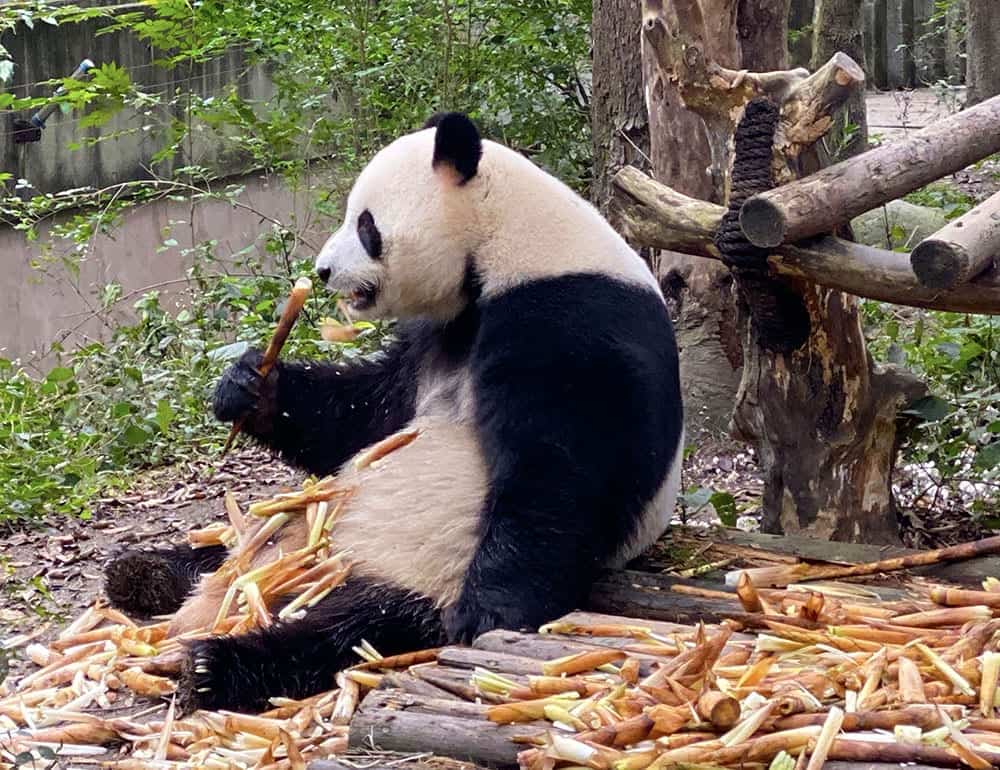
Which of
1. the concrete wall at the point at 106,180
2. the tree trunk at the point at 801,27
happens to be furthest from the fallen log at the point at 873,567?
the tree trunk at the point at 801,27

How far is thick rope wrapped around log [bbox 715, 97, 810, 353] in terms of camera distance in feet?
12.9

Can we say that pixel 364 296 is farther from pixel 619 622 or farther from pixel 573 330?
pixel 619 622

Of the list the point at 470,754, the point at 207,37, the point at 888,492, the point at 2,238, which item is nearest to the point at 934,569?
the point at 888,492

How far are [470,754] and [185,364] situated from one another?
5.00 meters

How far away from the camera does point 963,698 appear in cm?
267

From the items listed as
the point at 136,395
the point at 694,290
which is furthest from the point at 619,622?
the point at 136,395

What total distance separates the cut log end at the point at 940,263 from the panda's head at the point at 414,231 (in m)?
1.35

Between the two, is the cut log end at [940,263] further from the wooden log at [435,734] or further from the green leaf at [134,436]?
the green leaf at [134,436]

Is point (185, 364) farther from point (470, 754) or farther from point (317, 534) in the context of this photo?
point (470, 754)

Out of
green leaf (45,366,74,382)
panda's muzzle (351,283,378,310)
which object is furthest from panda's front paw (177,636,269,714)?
green leaf (45,366,74,382)

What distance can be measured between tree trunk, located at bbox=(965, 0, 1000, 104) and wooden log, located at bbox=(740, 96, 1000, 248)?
650 cm

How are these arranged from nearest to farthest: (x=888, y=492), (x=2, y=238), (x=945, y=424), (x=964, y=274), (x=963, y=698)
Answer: (x=963, y=698)
(x=964, y=274)
(x=888, y=492)
(x=945, y=424)
(x=2, y=238)

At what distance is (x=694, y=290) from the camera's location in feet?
19.8

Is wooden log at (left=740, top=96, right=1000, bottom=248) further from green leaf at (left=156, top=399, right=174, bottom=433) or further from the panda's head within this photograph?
green leaf at (left=156, top=399, right=174, bottom=433)
